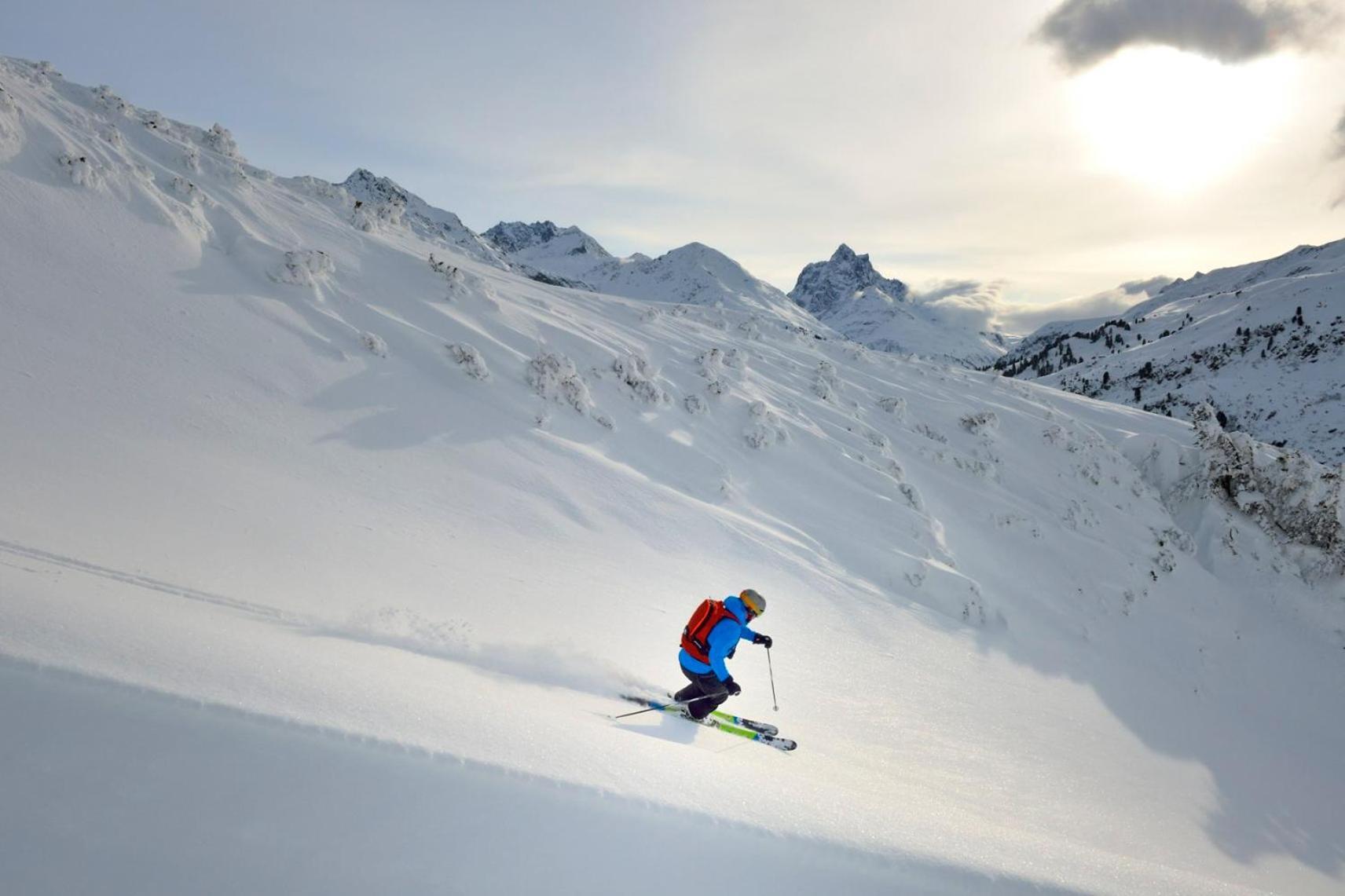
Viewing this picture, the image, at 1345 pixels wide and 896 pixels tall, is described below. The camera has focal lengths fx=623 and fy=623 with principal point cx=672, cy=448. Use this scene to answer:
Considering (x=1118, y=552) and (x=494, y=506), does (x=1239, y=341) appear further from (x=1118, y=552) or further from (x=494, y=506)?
(x=494, y=506)

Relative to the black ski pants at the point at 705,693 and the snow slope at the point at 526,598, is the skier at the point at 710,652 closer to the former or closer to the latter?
the black ski pants at the point at 705,693

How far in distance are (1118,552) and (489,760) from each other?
19829mm

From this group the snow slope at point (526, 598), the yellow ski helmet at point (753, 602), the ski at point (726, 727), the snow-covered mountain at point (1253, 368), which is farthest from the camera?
the snow-covered mountain at point (1253, 368)

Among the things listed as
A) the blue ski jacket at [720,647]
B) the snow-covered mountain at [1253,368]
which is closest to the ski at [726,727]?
the blue ski jacket at [720,647]

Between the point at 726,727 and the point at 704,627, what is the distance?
1.11 m

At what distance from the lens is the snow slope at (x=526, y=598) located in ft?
10.2

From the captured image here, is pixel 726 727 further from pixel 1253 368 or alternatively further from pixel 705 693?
pixel 1253 368

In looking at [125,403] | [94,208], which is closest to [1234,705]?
[125,403]

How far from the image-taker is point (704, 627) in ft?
23.1

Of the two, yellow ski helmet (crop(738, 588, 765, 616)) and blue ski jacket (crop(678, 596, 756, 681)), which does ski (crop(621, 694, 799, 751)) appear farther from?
yellow ski helmet (crop(738, 588, 765, 616))

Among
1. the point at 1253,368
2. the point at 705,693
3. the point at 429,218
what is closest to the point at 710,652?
the point at 705,693

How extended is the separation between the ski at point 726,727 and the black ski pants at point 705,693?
0.08 m

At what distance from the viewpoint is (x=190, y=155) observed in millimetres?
15289

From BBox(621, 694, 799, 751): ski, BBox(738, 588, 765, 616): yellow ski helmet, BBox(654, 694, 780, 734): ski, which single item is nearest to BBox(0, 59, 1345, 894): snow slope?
BBox(621, 694, 799, 751): ski
